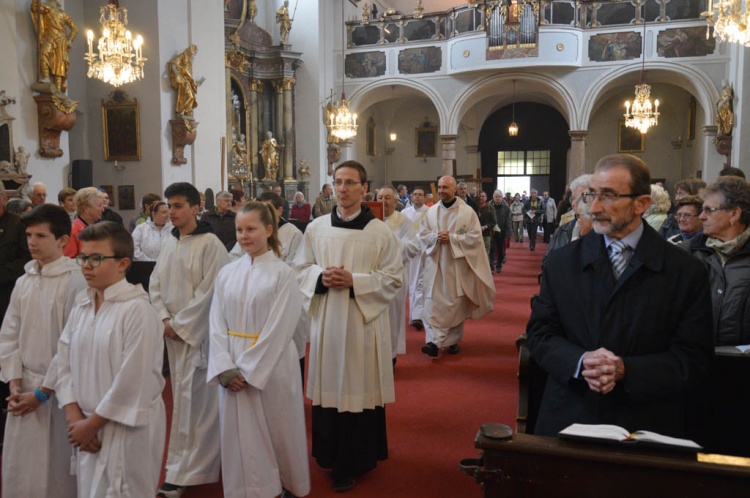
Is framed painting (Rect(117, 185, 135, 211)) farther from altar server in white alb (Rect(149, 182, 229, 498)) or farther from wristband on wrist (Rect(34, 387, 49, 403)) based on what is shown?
wristband on wrist (Rect(34, 387, 49, 403))

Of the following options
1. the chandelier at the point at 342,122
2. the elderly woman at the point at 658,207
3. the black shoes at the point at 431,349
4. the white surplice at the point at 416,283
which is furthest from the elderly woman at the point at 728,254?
the chandelier at the point at 342,122

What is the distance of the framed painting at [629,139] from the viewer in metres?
22.5

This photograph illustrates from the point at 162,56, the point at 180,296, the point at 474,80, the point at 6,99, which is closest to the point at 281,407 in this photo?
the point at 180,296

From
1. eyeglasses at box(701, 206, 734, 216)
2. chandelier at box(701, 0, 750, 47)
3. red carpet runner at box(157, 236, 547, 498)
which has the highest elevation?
chandelier at box(701, 0, 750, 47)

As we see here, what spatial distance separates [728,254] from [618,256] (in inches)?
52.4

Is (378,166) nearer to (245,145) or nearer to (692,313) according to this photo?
(245,145)

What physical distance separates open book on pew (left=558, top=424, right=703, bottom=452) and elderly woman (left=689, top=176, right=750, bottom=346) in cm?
161

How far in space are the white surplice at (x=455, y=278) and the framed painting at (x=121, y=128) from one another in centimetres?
684

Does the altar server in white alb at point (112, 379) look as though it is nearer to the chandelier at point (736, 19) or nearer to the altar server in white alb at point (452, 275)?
the altar server in white alb at point (452, 275)

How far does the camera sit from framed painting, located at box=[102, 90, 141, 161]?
36.3 ft

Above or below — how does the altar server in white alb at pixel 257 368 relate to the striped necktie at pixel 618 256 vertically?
below

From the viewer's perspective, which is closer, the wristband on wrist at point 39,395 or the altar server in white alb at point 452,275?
the wristband on wrist at point 39,395

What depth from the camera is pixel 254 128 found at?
17625 mm

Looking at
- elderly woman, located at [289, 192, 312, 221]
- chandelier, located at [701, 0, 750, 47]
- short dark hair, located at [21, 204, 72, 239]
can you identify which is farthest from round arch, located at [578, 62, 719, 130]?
short dark hair, located at [21, 204, 72, 239]
